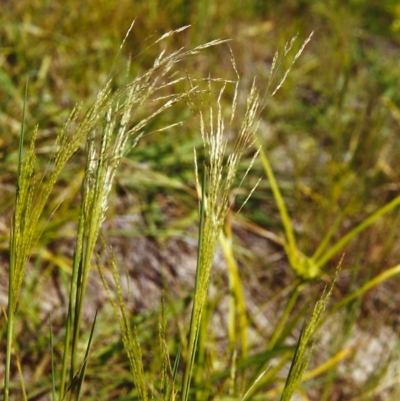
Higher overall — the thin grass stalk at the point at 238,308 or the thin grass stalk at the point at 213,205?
the thin grass stalk at the point at 213,205

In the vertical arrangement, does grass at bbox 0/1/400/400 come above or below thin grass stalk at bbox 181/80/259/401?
below

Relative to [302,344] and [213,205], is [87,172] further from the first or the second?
[302,344]

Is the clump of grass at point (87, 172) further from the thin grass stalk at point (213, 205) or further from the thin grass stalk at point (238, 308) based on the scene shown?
the thin grass stalk at point (238, 308)

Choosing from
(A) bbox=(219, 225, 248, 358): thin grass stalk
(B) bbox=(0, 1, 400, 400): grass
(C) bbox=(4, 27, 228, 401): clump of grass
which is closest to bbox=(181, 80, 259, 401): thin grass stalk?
(C) bbox=(4, 27, 228, 401): clump of grass

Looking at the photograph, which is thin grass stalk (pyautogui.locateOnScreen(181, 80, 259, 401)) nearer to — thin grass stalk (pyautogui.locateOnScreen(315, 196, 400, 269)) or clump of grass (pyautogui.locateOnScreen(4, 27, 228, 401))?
clump of grass (pyautogui.locateOnScreen(4, 27, 228, 401))

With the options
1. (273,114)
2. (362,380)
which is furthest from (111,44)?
(362,380)

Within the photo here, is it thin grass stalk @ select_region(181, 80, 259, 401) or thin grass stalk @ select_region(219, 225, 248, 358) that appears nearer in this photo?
thin grass stalk @ select_region(181, 80, 259, 401)

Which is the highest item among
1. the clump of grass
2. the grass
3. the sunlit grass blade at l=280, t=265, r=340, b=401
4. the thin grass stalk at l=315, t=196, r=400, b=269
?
the clump of grass

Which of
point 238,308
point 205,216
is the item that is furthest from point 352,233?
point 205,216

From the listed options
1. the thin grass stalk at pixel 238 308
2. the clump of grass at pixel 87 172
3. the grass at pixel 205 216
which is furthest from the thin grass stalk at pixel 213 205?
the thin grass stalk at pixel 238 308
